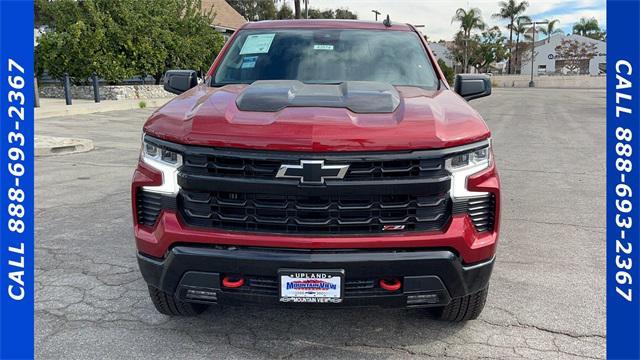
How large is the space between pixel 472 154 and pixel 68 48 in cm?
2011

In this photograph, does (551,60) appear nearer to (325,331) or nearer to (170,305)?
(325,331)

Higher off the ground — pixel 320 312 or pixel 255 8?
pixel 255 8

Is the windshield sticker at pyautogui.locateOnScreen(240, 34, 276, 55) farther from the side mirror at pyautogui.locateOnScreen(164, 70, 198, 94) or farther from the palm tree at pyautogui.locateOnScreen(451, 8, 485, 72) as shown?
the palm tree at pyautogui.locateOnScreen(451, 8, 485, 72)

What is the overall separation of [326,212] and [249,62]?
6.01 feet

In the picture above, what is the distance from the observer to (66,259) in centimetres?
449

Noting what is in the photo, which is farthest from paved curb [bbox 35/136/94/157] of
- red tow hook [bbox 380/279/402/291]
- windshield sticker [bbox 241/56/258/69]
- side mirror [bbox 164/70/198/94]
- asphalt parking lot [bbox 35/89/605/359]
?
red tow hook [bbox 380/279/402/291]

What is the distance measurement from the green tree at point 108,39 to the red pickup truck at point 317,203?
1882 cm

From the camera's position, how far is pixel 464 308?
3.18 meters

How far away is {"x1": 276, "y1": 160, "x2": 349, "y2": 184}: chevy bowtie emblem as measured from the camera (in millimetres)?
2533

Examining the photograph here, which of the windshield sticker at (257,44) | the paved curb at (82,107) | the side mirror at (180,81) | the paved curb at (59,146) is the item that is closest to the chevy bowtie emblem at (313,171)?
A: the windshield sticker at (257,44)

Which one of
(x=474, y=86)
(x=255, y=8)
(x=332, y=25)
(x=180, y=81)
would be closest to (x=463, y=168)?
(x=474, y=86)

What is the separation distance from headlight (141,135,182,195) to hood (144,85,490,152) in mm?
71

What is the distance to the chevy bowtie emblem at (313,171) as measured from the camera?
99.7 inches

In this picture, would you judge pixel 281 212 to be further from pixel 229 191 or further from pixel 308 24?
pixel 308 24
